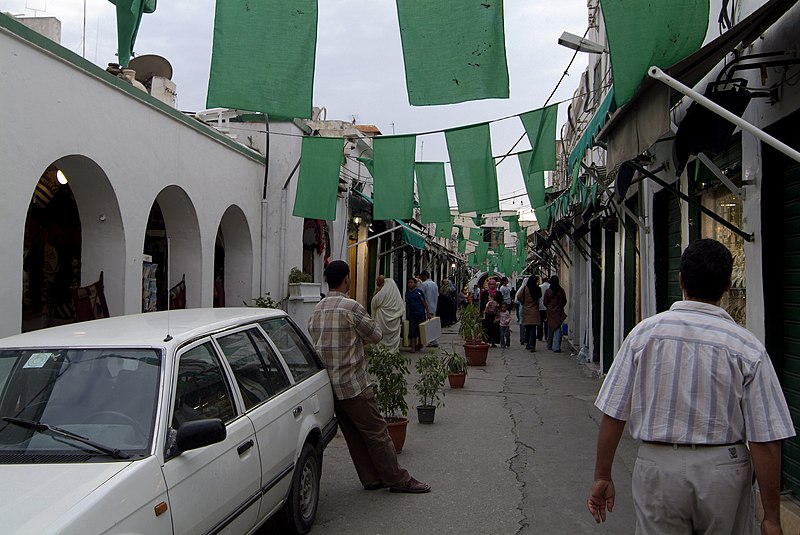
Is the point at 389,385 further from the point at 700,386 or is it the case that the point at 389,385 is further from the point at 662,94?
the point at 700,386

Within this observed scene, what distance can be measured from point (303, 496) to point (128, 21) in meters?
4.29

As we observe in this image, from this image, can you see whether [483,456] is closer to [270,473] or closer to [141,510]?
[270,473]

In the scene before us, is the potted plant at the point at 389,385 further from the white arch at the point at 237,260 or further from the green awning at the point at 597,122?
the white arch at the point at 237,260

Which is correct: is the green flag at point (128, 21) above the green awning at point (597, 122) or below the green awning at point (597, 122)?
above

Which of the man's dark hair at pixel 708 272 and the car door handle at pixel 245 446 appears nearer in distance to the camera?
the man's dark hair at pixel 708 272

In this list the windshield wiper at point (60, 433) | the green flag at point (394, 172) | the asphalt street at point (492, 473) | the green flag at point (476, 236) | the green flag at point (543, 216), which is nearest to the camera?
the windshield wiper at point (60, 433)

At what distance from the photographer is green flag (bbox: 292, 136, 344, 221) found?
364 inches

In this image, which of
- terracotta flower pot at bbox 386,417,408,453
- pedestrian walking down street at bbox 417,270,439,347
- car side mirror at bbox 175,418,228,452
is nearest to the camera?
car side mirror at bbox 175,418,228,452

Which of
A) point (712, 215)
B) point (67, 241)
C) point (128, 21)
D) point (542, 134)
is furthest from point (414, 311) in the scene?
point (128, 21)

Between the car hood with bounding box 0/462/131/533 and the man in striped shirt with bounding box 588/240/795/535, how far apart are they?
2.23m

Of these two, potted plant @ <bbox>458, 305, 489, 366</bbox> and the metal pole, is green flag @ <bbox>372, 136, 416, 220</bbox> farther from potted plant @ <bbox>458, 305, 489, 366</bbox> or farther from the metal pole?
potted plant @ <bbox>458, 305, 489, 366</bbox>

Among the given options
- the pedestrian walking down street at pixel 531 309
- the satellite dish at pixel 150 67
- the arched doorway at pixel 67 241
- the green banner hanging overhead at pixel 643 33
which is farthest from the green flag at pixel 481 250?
the green banner hanging overhead at pixel 643 33

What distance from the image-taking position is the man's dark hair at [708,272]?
9.54 feet

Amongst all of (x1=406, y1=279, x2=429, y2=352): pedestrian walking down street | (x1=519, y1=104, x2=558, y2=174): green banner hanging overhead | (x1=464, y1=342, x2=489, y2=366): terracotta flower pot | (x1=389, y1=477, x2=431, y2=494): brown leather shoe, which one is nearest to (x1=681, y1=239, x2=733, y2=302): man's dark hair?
(x1=389, y1=477, x2=431, y2=494): brown leather shoe
